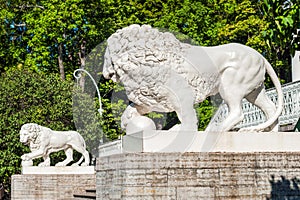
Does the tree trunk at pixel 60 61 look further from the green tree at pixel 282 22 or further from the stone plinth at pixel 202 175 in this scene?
the green tree at pixel 282 22

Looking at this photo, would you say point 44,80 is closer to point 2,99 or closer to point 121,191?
point 2,99

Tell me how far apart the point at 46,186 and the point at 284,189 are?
10831 millimetres

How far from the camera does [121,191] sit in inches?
311

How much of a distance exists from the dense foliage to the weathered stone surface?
19.0 feet

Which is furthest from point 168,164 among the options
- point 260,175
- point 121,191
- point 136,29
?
point 136,29

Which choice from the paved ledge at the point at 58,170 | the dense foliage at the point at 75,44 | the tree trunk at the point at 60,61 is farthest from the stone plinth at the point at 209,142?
the tree trunk at the point at 60,61

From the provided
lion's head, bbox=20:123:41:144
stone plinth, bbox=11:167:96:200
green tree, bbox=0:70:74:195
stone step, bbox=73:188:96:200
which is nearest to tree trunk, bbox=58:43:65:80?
green tree, bbox=0:70:74:195

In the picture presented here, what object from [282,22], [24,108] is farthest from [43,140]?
[282,22]

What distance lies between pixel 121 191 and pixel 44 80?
17.7m

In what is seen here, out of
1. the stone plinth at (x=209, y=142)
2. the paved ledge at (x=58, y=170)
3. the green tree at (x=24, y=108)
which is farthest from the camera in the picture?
the green tree at (x=24, y=108)

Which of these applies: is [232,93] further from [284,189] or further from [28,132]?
[28,132]

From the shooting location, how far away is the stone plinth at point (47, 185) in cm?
1791

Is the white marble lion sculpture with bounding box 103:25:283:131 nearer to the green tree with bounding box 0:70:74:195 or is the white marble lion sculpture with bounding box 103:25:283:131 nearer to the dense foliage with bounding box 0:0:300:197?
the green tree with bounding box 0:70:74:195

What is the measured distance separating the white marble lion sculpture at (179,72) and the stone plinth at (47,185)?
9364mm
